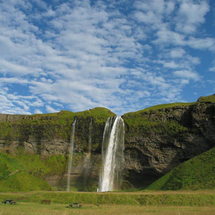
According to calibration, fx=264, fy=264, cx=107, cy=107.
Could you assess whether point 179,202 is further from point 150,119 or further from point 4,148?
point 4,148

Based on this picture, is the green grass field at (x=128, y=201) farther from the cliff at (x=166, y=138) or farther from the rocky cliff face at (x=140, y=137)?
the rocky cliff face at (x=140, y=137)

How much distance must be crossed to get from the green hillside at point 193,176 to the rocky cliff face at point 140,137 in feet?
34.9

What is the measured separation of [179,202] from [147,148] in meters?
35.9

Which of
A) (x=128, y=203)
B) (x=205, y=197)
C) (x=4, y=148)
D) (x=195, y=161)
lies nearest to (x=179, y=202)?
(x=205, y=197)

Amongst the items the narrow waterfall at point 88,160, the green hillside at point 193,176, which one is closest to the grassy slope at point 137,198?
the green hillside at point 193,176

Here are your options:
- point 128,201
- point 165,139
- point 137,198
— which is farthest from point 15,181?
point 165,139

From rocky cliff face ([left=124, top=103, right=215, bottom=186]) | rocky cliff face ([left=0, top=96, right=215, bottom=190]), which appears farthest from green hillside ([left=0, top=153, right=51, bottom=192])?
Answer: rocky cliff face ([left=124, top=103, right=215, bottom=186])

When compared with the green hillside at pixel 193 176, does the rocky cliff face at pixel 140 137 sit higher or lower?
higher

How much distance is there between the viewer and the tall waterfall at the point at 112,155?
67312mm

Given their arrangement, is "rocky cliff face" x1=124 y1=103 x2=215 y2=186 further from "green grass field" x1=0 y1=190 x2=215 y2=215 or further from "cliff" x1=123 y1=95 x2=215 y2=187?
"green grass field" x1=0 y1=190 x2=215 y2=215

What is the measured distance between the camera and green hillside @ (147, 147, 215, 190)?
4208cm

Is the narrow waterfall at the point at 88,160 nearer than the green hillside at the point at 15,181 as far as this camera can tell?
No

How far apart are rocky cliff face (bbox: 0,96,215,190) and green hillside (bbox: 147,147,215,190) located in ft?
34.9

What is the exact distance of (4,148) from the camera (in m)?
79.7
